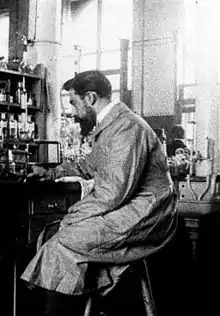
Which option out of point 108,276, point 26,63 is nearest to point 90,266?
point 108,276

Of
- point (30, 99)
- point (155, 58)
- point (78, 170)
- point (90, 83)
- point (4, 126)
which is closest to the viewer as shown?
point (90, 83)

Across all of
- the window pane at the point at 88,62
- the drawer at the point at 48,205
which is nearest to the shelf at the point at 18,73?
the drawer at the point at 48,205

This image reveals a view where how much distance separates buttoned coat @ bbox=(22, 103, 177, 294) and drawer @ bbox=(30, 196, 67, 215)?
2.84ft

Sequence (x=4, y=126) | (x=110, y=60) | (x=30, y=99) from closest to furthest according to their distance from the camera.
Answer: (x=4, y=126) → (x=30, y=99) → (x=110, y=60)

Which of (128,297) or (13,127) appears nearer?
(128,297)

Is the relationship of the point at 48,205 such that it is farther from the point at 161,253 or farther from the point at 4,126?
the point at 4,126

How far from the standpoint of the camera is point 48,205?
352 centimetres

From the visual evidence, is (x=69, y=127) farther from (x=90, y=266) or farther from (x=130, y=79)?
(x=90, y=266)

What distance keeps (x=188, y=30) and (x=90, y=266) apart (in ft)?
31.9

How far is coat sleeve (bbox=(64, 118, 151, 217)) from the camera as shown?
244cm

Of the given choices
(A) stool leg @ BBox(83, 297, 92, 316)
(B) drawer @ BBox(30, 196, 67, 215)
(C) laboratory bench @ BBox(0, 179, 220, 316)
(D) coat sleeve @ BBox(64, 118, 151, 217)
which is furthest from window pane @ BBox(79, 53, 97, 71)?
(A) stool leg @ BBox(83, 297, 92, 316)

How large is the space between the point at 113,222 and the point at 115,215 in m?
0.03

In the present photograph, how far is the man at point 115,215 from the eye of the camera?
7.89 feet

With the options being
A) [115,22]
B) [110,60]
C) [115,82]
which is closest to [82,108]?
[115,82]
